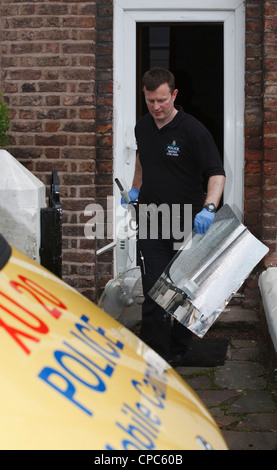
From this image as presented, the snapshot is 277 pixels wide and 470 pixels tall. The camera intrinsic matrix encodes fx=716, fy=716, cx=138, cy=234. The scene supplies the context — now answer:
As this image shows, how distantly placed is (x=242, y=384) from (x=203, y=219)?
3.63 feet

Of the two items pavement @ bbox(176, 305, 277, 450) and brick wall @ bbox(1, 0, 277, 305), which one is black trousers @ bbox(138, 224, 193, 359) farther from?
brick wall @ bbox(1, 0, 277, 305)

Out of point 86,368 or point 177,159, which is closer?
point 86,368

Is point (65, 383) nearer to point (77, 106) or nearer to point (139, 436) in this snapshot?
point (139, 436)

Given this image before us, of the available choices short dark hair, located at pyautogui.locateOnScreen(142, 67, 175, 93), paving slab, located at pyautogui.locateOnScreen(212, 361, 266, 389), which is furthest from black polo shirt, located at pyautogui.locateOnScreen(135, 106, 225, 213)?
paving slab, located at pyautogui.locateOnScreen(212, 361, 266, 389)

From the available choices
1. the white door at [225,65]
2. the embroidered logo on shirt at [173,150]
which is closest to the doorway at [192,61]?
the white door at [225,65]

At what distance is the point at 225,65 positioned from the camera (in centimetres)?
614

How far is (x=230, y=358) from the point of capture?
519cm

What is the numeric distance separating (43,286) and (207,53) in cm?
464

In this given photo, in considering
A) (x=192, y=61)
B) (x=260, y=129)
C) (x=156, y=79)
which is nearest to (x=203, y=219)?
(x=156, y=79)

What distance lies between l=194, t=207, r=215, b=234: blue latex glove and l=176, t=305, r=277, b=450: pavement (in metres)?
1.01

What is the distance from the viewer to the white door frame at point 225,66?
6.09 metres

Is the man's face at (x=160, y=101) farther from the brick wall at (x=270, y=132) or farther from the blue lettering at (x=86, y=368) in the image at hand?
the blue lettering at (x=86, y=368)

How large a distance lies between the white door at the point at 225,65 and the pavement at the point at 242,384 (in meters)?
0.98
